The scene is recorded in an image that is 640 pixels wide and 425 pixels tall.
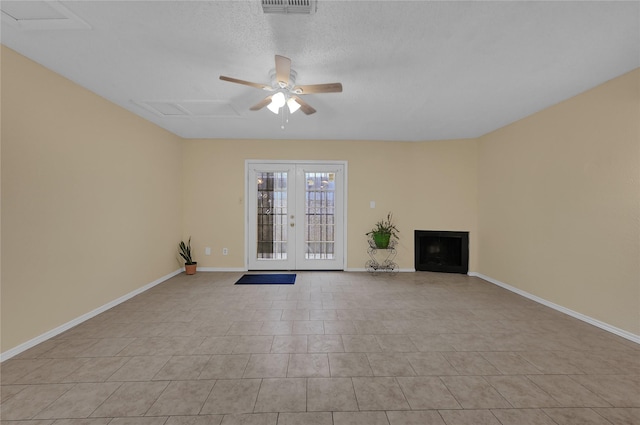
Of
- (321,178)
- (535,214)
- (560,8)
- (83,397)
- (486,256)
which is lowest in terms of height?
(83,397)

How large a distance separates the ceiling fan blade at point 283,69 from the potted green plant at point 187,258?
3.87 meters

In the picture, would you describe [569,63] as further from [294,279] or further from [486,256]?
[294,279]

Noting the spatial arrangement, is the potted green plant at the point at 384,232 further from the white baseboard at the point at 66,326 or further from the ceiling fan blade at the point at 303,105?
the white baseboard at the point at 66,326

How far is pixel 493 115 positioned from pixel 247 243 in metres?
4.60

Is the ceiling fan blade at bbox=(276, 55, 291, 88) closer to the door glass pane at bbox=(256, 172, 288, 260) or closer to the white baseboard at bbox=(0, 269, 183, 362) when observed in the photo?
the door glass pane at bbox=(256, 172, 288, 260)

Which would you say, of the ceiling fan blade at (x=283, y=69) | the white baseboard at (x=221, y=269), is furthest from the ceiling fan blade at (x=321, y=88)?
the white baseboard at (x=221, y=269)

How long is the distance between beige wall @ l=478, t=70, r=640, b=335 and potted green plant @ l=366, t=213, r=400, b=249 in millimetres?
1766

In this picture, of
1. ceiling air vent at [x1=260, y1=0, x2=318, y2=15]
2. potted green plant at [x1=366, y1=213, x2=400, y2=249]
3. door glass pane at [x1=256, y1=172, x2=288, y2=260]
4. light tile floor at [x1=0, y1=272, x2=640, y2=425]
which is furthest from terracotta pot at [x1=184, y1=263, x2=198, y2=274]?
ceiling air vent at [x1=260, y1=0, x2=318, y2=15]

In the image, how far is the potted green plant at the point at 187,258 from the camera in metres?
5.00

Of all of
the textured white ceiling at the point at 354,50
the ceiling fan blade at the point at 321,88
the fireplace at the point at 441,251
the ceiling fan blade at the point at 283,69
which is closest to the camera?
the textured white ceiling at the point at 354,50

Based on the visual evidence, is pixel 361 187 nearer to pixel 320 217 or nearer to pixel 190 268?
pixel 320 217

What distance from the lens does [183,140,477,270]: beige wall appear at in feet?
17.2

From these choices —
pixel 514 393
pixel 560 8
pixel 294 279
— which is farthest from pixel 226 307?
pixel 560 8

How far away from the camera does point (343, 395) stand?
1.85 meters
